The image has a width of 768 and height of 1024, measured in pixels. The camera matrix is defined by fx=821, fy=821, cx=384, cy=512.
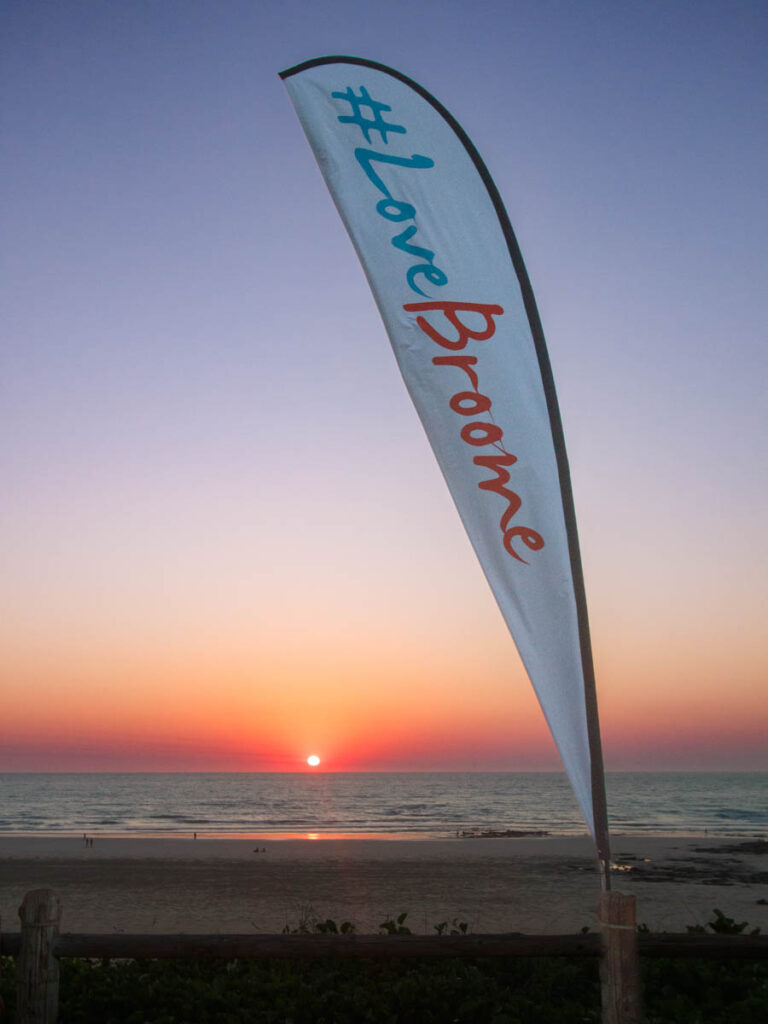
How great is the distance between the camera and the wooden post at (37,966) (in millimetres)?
4184

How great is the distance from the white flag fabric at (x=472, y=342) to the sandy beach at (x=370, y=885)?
22.4 ft

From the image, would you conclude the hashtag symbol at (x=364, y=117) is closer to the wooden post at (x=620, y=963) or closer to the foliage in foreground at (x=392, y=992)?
the wooden post at (x=620, y=963)

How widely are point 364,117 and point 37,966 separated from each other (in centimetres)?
491

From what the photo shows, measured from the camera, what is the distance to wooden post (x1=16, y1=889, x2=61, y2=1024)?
418 cm

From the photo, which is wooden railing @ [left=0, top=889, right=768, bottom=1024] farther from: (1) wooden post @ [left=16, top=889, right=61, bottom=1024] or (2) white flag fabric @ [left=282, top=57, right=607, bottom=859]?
(2) white flag fabric @ [left=282, top=57, right=607, bottom=859]

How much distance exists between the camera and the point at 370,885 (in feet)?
48.8

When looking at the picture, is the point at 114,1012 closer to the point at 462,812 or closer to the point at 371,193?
the point at 371,193

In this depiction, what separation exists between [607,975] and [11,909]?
1103 cm

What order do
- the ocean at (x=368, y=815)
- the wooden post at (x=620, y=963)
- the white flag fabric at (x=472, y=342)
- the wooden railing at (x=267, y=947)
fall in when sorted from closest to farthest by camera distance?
the wooden post at (x=620, y=963) < the white flag fabric at (x=472, y=342) < the wooden railing at (x=267, y=947) < the ocean at (x=368, y=815)

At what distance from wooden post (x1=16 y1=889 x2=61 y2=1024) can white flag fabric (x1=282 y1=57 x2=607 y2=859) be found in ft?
9.18

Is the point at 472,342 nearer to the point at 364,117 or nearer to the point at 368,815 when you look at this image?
the point at 364,117

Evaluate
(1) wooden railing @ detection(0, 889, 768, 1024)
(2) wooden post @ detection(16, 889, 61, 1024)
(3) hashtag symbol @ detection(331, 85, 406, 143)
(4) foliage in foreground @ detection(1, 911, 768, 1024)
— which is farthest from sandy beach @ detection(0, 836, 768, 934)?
(3) hashtag symbol @ detection(331, 85, 406, 143)

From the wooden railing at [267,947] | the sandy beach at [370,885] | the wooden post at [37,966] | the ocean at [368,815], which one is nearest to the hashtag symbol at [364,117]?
the wooden railing at [267,947]

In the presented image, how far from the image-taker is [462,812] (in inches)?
2085
